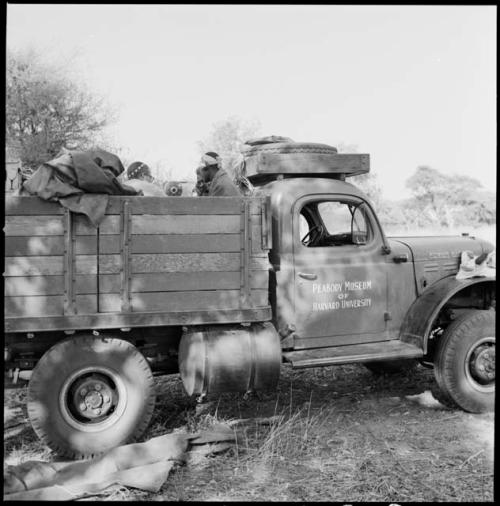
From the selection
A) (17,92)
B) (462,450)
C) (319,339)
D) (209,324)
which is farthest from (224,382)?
(17,92)

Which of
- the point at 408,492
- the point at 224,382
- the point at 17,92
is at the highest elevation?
the point at 17,92

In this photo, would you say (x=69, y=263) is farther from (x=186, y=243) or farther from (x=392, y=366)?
(x=392, y=366)

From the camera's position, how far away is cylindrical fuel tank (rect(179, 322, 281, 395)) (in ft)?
15.0

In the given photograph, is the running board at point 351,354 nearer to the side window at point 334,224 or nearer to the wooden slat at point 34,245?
the side window at point 334,224

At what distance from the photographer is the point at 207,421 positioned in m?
5.09

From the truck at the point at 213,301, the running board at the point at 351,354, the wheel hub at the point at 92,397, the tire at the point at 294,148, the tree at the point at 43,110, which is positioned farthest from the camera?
the tree at the point at 43,110

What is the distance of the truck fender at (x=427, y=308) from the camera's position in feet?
17.1

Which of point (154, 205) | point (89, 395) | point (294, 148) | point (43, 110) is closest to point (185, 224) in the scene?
point (154, 205)

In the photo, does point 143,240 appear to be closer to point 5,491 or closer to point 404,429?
point 5,491

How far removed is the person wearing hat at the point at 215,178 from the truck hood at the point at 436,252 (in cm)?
164

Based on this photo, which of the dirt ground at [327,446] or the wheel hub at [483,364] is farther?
the wheel hub at [483,364]

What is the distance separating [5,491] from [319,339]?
2616mm

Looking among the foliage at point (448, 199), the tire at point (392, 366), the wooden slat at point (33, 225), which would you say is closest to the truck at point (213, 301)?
the wooden slat at point (33, 225)

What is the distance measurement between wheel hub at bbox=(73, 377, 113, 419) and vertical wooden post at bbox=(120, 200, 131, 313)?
1.91 ft
